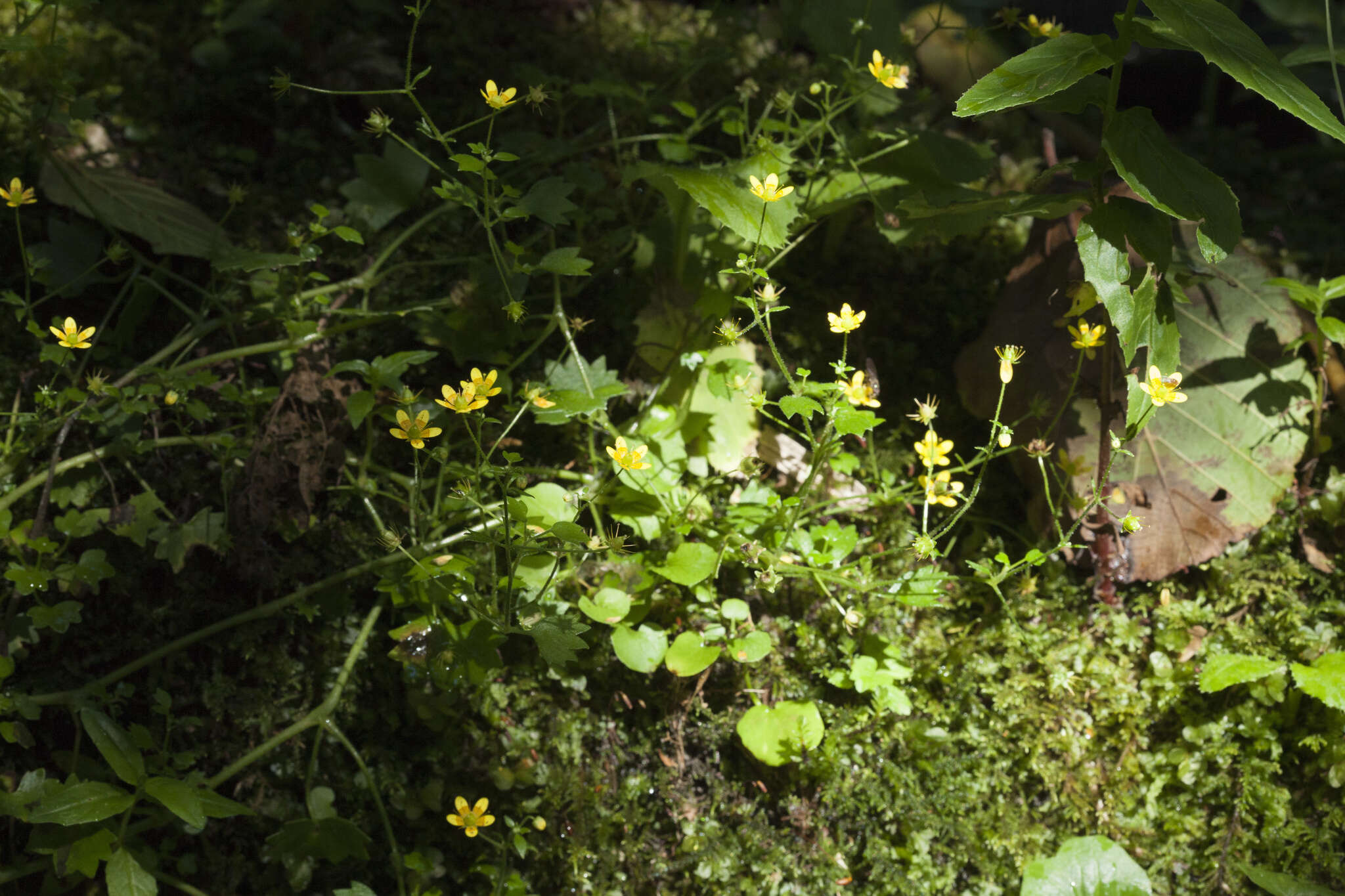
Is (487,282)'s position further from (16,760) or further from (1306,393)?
(1306,393)

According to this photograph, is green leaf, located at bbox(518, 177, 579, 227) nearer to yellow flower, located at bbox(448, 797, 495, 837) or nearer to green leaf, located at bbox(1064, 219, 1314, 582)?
yellow flower, located at bbox(448, 797, 495, 837)

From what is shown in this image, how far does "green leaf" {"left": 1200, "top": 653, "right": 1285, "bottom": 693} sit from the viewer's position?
2.31 metres

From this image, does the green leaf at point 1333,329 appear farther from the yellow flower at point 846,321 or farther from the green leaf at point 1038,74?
the yellow flower at point 846,321

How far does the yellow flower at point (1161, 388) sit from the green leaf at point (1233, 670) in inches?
33.4

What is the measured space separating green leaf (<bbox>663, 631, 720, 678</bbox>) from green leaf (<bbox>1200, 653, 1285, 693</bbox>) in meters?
1.25

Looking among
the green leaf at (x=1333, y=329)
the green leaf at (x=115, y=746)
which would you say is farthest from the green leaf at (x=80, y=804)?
the green leaf at (x=1333, y=329)

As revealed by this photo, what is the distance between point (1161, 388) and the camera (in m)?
1.90

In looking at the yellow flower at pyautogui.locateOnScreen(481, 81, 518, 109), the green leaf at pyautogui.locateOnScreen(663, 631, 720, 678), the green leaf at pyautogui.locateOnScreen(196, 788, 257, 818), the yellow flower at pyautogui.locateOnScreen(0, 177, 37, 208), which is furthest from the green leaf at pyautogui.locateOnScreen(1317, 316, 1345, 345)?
the yellow flower at pyautogui.locateOnScreen(0, 177, 37, 208)

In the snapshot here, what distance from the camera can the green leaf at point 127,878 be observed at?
1822mm

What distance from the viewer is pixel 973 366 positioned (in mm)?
2699

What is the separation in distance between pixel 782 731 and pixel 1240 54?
5.70 feet

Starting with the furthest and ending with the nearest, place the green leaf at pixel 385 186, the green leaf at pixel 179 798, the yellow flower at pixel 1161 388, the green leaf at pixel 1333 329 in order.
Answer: the green leaf at pixel 385 186, the green leaf at pixel 1333 329, the yellow flower at pixel 1161 388, the green leaf at pixel 179 798

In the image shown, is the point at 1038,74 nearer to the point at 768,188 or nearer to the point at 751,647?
the point at 768,188

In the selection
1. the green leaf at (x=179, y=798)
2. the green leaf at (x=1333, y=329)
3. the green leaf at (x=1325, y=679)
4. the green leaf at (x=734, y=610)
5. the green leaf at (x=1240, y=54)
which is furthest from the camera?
the green leaf at (x=1333, y=329)
